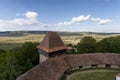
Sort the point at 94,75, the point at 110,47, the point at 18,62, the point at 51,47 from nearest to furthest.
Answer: the point at 94,75, the point at 51,47, the point at 18,62, the point at 110,47

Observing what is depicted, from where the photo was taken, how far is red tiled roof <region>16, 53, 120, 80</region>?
25.3m

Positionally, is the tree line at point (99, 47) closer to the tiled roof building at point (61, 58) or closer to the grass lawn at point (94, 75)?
the tiled roof building at point (61, 58)

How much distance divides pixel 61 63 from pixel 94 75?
839 cm

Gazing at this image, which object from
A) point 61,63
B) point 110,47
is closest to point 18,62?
point 61,63

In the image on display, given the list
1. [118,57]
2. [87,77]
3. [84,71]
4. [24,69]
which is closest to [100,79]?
[87,77]

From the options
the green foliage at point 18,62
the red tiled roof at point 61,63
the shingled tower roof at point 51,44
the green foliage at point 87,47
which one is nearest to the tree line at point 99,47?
the green foliage at point 87,47

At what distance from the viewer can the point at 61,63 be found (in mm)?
34188

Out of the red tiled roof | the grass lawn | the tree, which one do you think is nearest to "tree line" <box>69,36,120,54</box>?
the red tiled roof

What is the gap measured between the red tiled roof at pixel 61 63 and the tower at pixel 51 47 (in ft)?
4.91

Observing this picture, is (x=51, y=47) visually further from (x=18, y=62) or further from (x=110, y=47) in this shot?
(x=110, y=47)

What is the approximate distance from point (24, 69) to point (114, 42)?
108ft

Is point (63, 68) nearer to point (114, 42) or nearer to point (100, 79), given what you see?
point (100, 79)

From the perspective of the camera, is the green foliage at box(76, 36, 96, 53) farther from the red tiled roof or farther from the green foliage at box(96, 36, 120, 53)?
the red tiled roof

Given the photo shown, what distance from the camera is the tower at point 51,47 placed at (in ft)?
116
